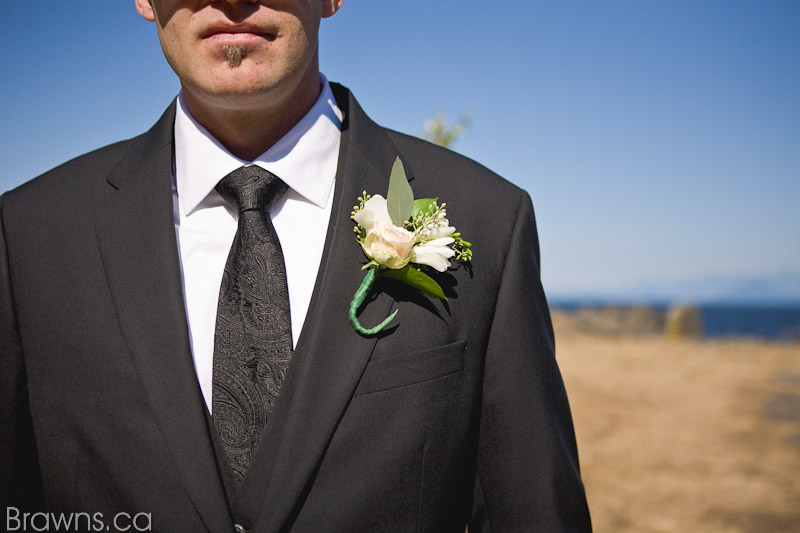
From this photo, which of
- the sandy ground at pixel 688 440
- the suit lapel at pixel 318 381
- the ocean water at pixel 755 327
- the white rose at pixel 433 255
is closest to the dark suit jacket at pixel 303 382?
the suit lapel at pixel 318 381

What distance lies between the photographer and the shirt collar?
2072 millimetres

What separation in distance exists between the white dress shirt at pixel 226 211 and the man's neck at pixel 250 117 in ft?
0.16

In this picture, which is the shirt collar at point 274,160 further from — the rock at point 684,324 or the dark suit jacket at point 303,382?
the rock at point 684,324

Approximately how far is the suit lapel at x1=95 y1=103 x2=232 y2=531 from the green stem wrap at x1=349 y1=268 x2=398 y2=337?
0.53 meters

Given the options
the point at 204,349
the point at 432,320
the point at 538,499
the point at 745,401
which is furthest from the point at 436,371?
the point at 745,401

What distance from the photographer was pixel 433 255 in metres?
1.92

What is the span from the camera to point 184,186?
2.10 metres

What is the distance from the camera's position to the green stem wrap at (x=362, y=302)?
6.18ft

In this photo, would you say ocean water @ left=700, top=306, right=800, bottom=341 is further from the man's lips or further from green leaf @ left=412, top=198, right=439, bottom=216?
the man's lips

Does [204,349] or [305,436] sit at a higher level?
[204,349]

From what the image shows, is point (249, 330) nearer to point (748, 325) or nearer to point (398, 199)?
point (398, 199)

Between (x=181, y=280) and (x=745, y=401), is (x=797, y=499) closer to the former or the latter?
(x=745, y=401)

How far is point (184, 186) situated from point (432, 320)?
3.35ft

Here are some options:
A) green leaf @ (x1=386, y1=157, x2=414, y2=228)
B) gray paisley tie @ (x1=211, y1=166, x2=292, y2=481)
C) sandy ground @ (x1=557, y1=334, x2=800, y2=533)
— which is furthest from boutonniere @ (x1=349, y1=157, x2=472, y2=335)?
sandy ground @ (x1=557, y1=334, x2=800, y2=533)
